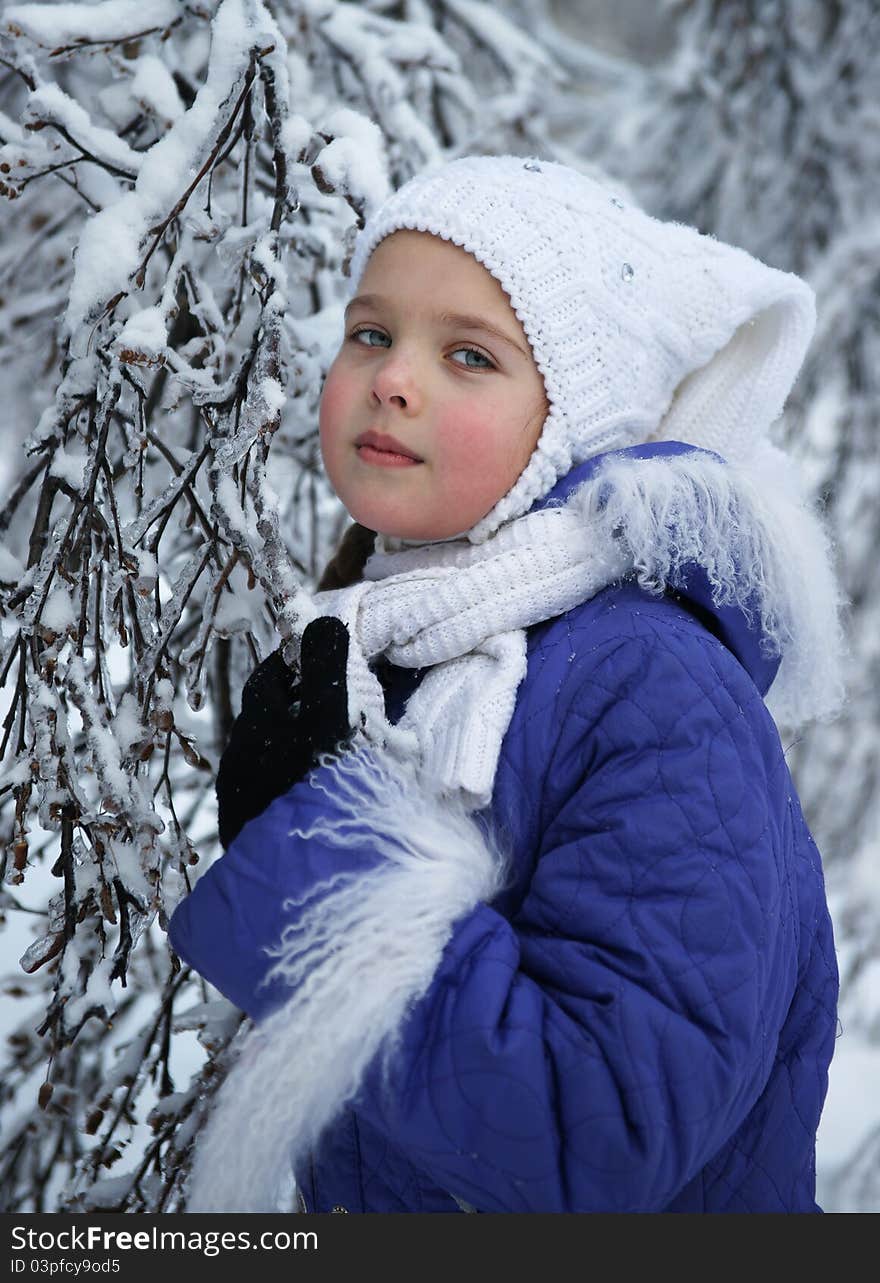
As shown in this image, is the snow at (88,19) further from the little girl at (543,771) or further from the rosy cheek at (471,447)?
the rosy cheek at (471,447)

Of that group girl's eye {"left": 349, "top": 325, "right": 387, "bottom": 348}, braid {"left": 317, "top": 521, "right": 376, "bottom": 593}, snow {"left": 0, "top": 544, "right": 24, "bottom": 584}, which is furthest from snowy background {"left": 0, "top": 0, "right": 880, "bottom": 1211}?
braid {"left": 317, "top": 521, "right": 376, "bottom": 593}

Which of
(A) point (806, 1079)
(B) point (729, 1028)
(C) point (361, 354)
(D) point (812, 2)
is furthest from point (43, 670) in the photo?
(D) point (812, 2)

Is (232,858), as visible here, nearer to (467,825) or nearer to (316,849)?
(316,849)

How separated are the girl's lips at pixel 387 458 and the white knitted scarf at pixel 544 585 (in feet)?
0.43

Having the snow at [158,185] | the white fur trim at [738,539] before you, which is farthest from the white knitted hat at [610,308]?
the snow at [158,185]

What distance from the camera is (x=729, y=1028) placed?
1.20m

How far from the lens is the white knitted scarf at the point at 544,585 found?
139 centimetres

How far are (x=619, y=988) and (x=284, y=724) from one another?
1.54 ft

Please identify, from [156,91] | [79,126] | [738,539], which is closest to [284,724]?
[738,539]

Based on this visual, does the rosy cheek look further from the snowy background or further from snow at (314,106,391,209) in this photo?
snow at (314,106,391,209)

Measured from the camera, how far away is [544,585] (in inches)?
56.5

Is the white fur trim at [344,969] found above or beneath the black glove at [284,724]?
beneath

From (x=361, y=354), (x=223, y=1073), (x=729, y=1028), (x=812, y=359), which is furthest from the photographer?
(x=812, y=359)

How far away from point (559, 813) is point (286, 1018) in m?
0.36
